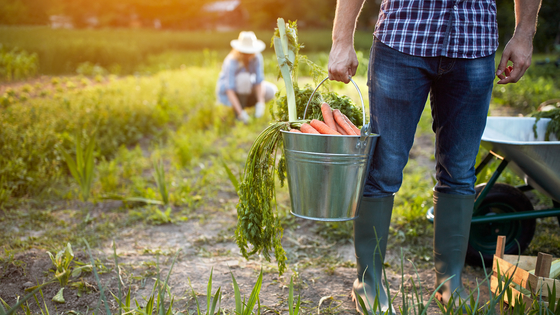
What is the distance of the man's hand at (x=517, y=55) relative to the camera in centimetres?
144

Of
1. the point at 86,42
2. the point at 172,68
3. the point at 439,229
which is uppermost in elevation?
the point at 86,42

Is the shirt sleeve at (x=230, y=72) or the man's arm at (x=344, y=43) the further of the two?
the shirt sleeve at (x=230, y=72)

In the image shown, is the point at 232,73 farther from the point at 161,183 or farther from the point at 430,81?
the point at 430,81

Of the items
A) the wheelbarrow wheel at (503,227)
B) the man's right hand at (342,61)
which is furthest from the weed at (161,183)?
the wheelbarrow wheel at (503,227)

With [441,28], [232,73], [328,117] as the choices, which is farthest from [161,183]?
[232,73]

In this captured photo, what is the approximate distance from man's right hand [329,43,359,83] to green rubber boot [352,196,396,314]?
504 mm

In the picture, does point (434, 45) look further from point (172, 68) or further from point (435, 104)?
point (172, 68)

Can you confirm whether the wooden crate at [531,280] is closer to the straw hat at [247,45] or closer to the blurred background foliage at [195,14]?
the straw hat at [247,45]

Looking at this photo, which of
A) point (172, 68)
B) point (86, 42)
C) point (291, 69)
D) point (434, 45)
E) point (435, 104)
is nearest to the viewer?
point (434, 45)

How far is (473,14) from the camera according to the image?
1.36 m

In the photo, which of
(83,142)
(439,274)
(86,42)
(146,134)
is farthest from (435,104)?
(86,42)

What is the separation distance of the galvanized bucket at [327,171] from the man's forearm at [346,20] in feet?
0.57

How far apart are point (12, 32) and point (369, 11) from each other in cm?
1811

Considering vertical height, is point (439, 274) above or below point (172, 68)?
below
